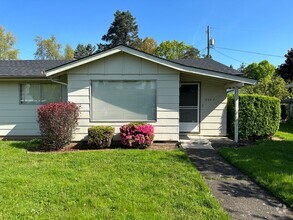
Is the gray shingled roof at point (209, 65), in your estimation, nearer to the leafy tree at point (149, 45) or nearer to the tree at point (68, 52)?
the leafy tree at point (149, 45)

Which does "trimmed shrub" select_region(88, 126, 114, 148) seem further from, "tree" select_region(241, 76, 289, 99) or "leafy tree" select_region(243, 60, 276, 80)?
"leafy tree" select_region(243, 60, 276, 80)

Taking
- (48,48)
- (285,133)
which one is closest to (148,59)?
(285,133)

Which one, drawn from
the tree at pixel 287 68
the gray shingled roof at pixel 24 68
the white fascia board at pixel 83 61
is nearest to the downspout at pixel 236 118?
the white fascia board at pixel 83 61

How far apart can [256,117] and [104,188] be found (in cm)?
712

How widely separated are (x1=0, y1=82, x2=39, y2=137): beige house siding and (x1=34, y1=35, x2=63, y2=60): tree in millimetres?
36520

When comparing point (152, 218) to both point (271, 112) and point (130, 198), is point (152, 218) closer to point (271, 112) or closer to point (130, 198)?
point (130, 198)

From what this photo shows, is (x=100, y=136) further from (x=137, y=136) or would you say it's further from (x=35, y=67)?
(x=35, y=67)

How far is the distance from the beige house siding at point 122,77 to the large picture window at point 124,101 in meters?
0.18

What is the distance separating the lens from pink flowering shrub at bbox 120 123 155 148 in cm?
779

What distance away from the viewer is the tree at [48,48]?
44156 mm

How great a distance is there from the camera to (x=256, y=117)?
31.0 feet

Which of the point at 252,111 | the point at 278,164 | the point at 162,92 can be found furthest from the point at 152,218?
the point at 252,111

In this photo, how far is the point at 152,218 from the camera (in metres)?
3.36

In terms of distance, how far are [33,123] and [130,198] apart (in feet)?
24.6
